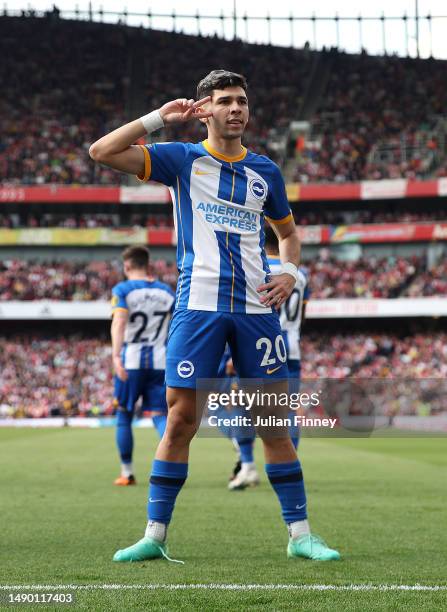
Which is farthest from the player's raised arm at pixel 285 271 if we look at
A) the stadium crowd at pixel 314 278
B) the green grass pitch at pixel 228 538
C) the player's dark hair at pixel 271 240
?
the stadium crowd at pixel 314 278

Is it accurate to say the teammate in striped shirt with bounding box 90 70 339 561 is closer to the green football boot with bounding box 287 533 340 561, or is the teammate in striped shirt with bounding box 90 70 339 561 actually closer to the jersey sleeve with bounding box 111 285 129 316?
the green football boot with bounding box 287 533 340 561

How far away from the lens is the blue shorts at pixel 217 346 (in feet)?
14.6

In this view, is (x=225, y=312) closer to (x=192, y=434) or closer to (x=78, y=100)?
(x=192, y=434)

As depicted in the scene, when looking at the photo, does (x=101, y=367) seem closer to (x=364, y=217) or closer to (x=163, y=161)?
(x=364, y=217)

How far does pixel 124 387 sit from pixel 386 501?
287cm

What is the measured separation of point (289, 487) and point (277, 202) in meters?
1.49

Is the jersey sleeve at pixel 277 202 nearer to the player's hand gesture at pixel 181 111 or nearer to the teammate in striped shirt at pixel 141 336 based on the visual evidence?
the player's hand gesture at pixel 181 111

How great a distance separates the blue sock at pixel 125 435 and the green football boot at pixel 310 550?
4899 millimetres

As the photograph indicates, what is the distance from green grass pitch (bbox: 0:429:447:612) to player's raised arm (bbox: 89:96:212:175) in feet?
6.30

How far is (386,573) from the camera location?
414 centimetres

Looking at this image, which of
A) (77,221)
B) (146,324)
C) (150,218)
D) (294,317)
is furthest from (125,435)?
(77,221)

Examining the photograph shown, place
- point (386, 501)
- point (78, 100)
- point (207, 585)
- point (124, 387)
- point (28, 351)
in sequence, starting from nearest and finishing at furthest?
point (207, 585), point (386, 501), point (124, 387), point (28, 351), point (78, 100)

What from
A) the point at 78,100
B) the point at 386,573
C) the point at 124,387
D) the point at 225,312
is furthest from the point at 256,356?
the point at 78,100

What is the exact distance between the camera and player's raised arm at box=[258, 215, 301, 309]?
458 cm
